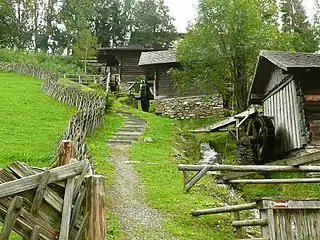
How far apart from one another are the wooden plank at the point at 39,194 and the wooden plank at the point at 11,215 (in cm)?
15

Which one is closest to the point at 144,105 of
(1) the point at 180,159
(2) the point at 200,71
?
(2) the point at 200,71

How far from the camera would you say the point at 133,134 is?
21.6 metres

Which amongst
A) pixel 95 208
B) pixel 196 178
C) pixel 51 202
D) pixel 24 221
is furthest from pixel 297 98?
pixel 24 221

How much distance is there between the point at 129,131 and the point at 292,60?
9779 mm

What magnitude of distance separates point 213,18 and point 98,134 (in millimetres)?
9054

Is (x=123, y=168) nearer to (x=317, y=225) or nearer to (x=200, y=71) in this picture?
(x=317, y=225)

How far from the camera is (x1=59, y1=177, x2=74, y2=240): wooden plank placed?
4.64m

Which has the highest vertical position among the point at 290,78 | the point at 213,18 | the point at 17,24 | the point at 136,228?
the point at 17,24

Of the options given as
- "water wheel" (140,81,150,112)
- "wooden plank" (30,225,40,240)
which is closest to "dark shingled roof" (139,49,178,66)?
"water wheel" (140,81,150,112)

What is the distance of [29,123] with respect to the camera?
21797 mm

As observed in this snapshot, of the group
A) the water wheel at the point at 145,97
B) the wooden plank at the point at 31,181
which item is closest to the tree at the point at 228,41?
the water wheel at the point at 145,97

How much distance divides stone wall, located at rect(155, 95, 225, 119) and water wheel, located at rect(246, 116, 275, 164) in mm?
11256

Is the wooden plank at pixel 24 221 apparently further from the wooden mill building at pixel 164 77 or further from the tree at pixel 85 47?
the tree at pixel 85 47

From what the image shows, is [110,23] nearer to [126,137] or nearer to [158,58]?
[158,58]
